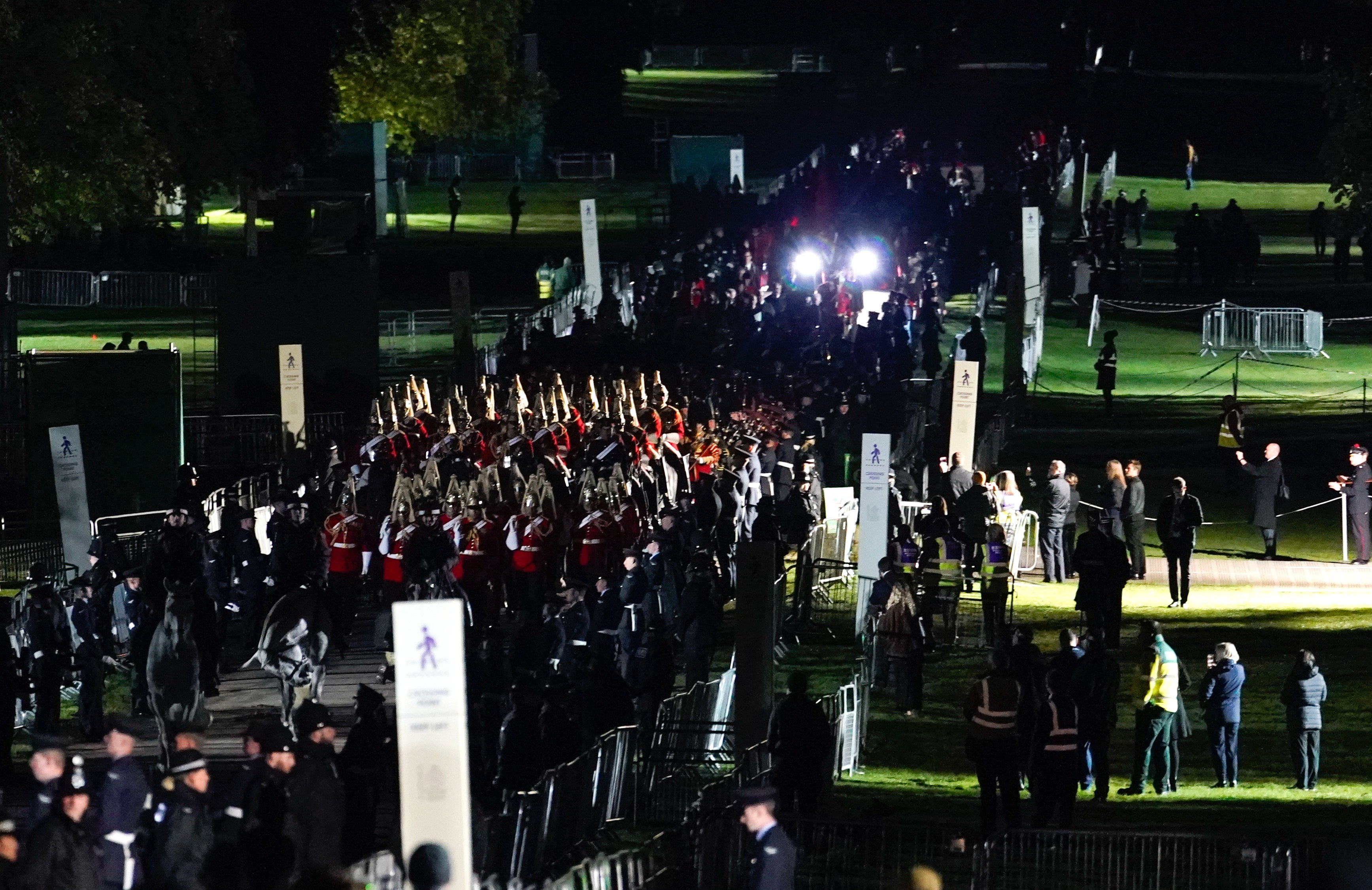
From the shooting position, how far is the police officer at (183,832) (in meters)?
13.1

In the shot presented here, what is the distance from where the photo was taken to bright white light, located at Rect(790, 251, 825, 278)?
128 ft

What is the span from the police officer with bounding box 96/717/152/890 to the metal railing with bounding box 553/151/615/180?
61366 mm

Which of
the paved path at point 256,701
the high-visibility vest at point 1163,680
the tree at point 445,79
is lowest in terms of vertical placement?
the paved path at point 256,701

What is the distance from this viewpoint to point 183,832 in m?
13.2

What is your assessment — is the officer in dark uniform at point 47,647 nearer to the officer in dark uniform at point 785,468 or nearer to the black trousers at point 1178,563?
the officer in dark uniform at point 785,468

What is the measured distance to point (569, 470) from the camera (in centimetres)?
2822

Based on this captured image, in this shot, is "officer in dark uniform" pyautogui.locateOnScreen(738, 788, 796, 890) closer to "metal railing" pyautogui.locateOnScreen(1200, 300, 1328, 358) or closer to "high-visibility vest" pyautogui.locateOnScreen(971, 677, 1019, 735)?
"high-visibility vest" pyautogui.locateOnScreen(971, 677, 1019, 735)

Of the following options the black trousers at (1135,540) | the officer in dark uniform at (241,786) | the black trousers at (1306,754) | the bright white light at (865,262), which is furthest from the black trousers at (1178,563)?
the bright white light at (865,262)

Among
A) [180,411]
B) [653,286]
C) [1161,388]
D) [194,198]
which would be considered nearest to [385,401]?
[180,411]

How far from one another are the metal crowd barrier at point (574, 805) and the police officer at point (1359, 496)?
11.4 m

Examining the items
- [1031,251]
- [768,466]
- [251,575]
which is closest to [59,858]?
[251,575]

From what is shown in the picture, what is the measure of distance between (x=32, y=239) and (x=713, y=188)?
1283cm

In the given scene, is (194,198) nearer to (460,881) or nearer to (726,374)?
(726,374)

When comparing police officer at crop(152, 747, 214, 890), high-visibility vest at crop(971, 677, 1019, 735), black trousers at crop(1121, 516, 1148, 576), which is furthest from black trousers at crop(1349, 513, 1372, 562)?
police officer at crop(152, 747, 214, 890)
